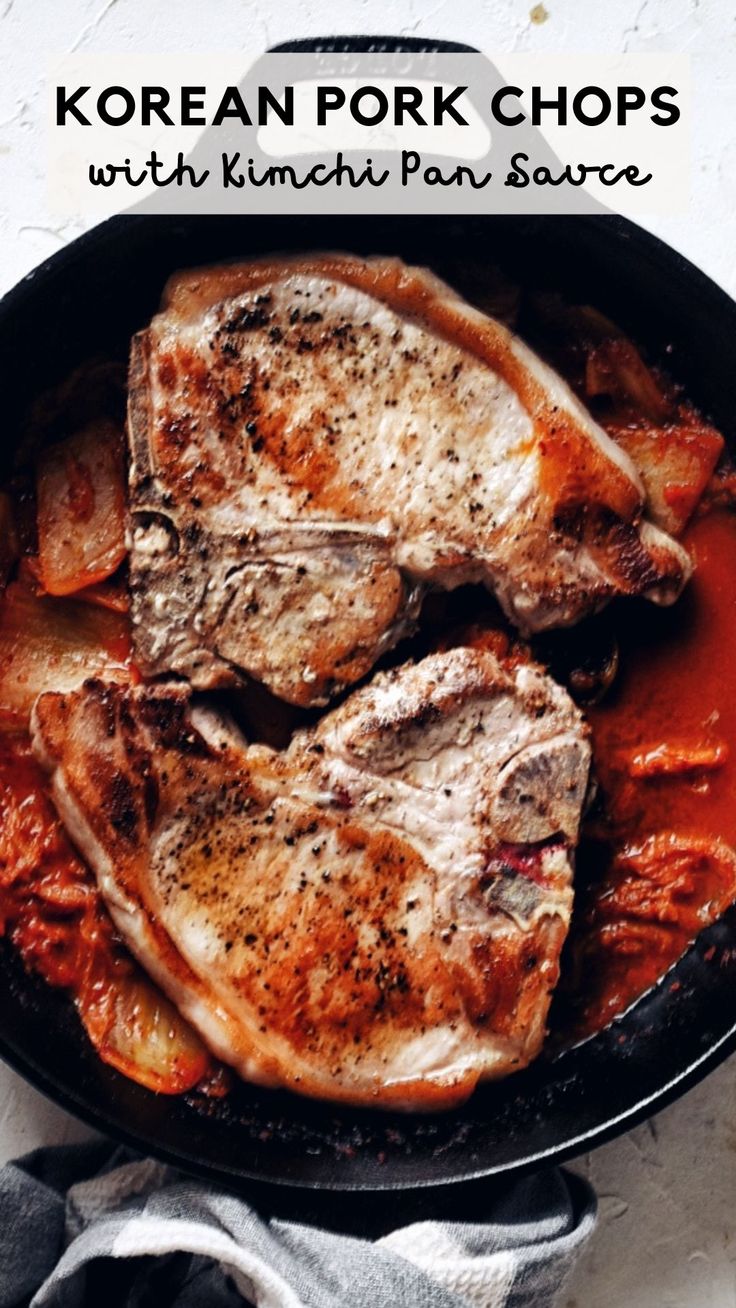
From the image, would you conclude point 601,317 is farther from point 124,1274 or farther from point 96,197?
point 124,1274

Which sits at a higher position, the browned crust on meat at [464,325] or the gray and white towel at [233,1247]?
the browned crust on meat at [464,325]

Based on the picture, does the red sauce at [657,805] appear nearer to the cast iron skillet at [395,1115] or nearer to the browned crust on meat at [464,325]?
the cast iron skillet at [395,1115]

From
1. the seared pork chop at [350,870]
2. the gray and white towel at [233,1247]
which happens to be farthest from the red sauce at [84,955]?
the gray and white towel at [233,1247]

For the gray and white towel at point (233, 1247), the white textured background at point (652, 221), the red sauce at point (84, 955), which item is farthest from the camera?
the white textured background at point (652, 221)

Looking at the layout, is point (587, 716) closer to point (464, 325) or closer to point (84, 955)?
point (464, 325)

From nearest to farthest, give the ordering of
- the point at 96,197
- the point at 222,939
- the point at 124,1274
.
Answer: the point at 222,939 < the point at 124,1274 < the point at 96,197

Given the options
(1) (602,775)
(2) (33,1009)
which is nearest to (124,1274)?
(2) (33,1009)

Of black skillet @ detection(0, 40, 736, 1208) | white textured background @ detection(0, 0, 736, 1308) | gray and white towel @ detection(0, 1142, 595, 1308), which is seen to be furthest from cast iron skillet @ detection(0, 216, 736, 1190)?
white textured background @ detection(0, 0, 736, 1308)
